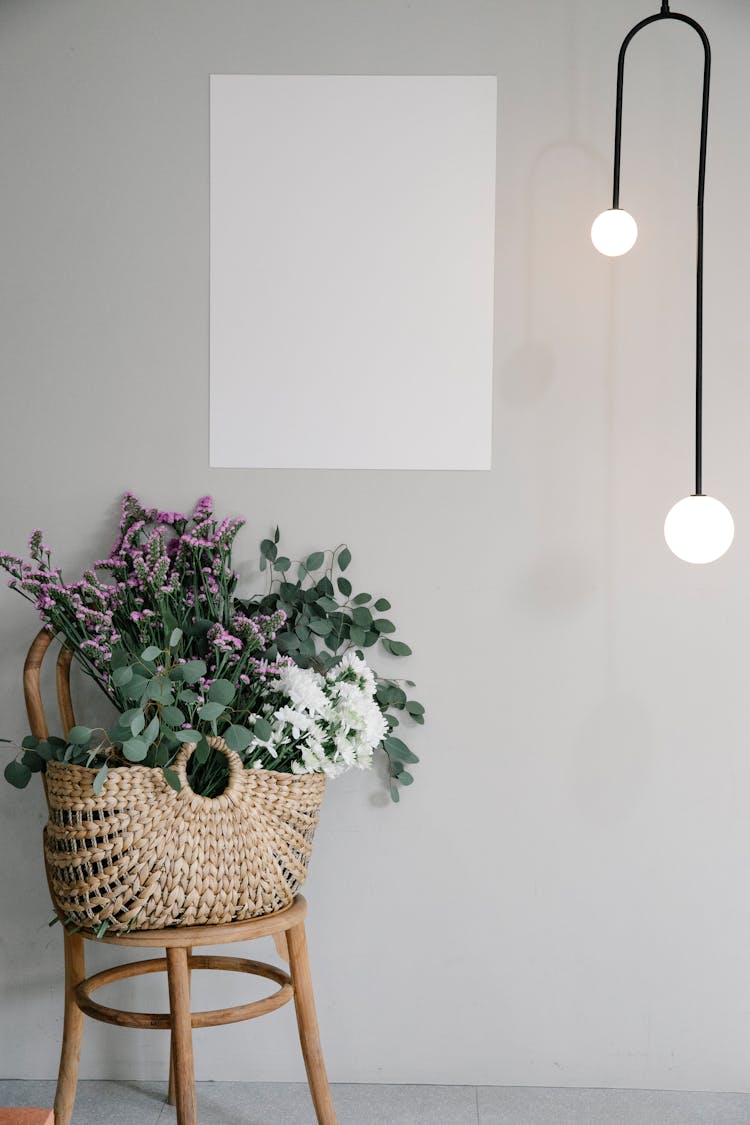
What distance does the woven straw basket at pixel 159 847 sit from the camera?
1.58m

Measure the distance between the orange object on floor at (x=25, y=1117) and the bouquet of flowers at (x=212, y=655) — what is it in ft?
1.67

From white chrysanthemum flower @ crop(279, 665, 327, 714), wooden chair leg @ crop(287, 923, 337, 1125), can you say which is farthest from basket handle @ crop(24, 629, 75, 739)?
wooden chair leg @ crop(287, 923, 337, 1125)

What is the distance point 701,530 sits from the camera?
1.72 metres

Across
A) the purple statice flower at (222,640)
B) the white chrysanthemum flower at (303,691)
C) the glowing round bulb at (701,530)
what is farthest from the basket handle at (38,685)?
the glowing round bulb at (701,530)

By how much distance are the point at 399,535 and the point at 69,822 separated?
84 cm

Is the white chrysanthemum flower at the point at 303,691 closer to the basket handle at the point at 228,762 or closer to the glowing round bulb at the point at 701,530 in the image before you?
the basket handle at the point at 228,762

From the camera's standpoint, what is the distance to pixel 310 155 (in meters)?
2.02

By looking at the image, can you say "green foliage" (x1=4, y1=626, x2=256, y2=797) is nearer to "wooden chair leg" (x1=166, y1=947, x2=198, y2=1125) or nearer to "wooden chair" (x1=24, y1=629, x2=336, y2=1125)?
"wooden chair" (x1=24, y1=629, x2=336, y2=1125)

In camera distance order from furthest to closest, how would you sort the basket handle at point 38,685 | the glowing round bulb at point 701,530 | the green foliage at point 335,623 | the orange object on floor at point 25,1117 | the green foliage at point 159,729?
the green foliage at point 335,623, the basket handle at point 38,685, the glowing round bulb at point 701,530, the green foliage at point 159,729, the orange object on floor at point 25,1117

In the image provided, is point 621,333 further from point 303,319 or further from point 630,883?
point 630,883

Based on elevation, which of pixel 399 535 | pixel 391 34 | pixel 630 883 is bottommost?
pixel 630 883

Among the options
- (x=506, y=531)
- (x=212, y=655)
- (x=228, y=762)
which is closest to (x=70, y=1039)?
(x=228, y=762)

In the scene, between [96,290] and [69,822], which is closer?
[69,822]

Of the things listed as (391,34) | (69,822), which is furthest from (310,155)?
(69,822)
